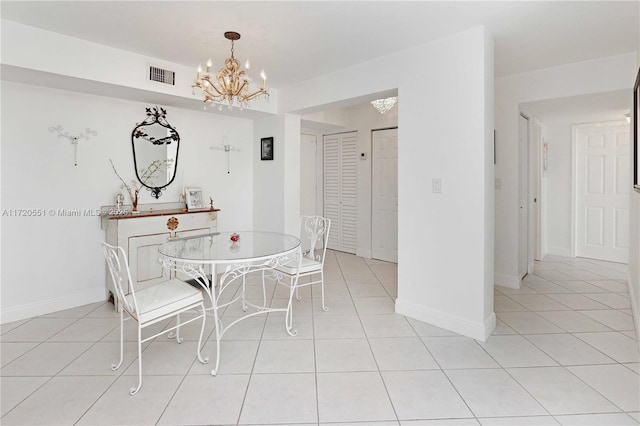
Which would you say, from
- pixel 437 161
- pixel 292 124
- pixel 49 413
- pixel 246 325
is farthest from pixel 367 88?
pixel 49 413

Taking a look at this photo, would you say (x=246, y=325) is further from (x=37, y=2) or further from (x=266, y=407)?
(x=37, y=2)

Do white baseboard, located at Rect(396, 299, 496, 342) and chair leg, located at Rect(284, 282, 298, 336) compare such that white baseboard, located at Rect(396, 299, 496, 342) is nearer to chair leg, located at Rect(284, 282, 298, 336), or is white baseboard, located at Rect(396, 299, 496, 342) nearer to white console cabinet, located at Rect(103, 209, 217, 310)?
chair leg, located at Rect(284, 282, 298, 336)

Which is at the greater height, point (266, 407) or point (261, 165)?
point (261, 165)

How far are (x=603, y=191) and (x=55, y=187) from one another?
279 inches

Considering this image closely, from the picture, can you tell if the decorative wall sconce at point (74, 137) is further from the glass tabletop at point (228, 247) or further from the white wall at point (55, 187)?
the glass tabletop at point (228, 247)

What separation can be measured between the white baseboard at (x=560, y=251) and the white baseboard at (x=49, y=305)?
21.4ft

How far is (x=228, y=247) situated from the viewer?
8.48ft

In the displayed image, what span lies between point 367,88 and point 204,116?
6.95 feet

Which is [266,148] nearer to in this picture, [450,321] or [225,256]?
[225,256]

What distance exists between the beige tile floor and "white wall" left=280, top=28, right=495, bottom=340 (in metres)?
0.27

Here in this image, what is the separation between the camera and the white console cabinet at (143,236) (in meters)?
3.19

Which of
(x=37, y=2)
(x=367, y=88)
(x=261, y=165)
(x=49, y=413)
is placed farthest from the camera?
(x=261, y=165)

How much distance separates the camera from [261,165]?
4629 mm

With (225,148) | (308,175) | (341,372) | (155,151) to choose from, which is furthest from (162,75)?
(341,372)
